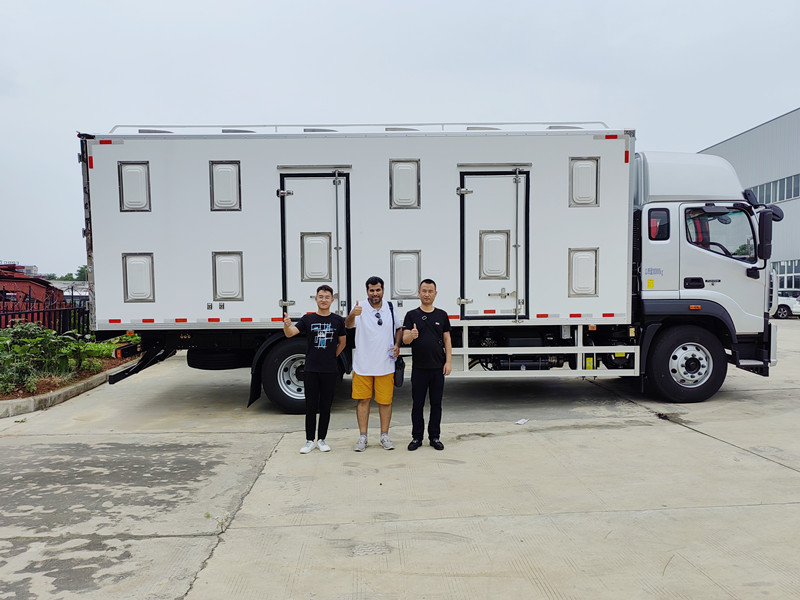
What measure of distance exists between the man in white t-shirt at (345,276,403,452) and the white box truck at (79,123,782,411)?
145 cm

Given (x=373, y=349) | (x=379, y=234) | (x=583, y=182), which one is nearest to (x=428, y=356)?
(x=373, y=349)

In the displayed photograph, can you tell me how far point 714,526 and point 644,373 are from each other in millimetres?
3946

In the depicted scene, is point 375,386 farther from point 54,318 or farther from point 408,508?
point 54,318

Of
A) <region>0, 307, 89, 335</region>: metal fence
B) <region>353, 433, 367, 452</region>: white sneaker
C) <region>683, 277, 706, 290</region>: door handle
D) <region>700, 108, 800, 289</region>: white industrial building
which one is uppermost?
<region>700, 108, 800, 289</region>: white industrial building

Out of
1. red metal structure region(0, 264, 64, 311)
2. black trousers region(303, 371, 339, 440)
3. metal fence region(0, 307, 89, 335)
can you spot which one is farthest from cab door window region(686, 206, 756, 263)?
red metal structure region(0, 264, 64, 311)

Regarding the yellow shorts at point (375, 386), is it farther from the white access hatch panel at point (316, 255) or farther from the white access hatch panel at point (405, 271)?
the white access hatch panel at point (316, 255)

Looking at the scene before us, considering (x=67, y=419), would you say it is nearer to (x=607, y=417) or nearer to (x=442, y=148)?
(x=442, y=148)

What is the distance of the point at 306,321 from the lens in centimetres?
552

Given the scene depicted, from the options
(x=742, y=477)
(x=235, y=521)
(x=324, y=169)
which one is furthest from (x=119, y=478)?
(x=742, y=477)

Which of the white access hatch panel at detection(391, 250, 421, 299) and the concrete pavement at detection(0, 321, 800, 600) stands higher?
the white access hatch panel at detection(391, 250, 421, 299)

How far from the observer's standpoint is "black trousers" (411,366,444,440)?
559 centimetres

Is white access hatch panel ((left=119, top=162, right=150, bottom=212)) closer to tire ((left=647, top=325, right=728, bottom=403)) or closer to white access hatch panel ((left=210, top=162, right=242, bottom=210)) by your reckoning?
white access hatch panel ((left=210, top=162, right=242, bottom=210))

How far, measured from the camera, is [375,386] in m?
5.65

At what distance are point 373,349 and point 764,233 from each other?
5.14 m
